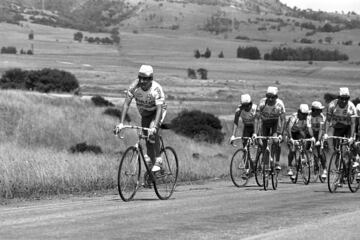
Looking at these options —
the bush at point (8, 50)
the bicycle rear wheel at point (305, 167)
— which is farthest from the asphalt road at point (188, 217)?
the bush at point (8, 50)

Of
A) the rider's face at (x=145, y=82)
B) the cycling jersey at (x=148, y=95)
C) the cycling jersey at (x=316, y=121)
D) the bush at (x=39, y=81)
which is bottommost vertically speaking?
the bush at (x=39, y=81)

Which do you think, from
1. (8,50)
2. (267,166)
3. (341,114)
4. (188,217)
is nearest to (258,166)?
(267,166)

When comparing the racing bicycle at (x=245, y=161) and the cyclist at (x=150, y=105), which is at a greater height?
the cyclist at (x=150, y=105)

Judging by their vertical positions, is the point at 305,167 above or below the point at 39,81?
above

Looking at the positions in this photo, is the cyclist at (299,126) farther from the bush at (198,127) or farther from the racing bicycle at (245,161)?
the bush at (198,127)

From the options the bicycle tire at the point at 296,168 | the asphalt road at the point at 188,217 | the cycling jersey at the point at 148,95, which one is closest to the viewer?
the asphalt road at the point at 188,217

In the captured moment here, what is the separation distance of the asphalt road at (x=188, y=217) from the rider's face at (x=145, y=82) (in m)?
1.92

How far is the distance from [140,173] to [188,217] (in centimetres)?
237

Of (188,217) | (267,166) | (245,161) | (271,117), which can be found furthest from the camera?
(245,161)

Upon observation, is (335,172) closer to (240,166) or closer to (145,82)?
(240,166)

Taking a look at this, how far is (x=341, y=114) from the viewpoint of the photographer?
17969mm

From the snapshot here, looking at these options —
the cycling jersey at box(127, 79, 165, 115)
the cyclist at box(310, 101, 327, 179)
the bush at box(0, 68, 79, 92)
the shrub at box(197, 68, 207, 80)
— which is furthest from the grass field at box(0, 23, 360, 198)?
the bush at box(0, 68, 79, 92)

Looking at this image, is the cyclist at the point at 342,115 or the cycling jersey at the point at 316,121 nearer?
the cyclist at the point at 342,115

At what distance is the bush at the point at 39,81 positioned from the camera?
75.4 meters
